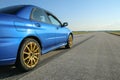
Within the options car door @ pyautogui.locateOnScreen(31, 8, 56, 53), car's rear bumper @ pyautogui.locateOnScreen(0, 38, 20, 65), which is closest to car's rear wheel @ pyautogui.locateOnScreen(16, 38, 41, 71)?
car's rear bumper @ pyautogui.locateOnScreen(0, 38, 20, 65)

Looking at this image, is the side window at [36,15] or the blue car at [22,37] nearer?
the blue car at [22,37]

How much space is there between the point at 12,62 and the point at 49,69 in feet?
3.14

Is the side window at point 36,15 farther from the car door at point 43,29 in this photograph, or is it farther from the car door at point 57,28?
the car door at point 57,28

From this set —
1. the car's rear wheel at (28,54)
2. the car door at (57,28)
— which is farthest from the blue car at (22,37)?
the car door at (57,28)

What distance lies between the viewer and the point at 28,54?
410cm

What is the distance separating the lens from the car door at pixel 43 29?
4.61 metres

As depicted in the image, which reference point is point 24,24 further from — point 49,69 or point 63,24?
point 63,24

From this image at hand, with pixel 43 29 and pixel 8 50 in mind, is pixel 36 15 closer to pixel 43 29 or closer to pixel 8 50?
pixel 43 29

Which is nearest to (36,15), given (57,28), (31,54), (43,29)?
(43,29)

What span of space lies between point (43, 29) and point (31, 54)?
0.92m

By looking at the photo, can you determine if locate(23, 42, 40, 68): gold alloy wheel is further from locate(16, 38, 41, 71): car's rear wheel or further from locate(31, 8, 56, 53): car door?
locate(31, 8, 56, 53): car door

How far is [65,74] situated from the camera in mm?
3812

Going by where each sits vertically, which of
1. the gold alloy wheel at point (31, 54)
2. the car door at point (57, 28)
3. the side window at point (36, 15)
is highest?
the side window at point (36, 15)

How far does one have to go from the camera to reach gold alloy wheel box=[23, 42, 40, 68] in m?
4.02
